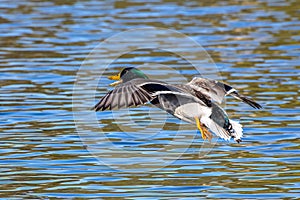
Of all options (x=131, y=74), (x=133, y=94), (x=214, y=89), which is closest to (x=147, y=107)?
(x=131, y=74)

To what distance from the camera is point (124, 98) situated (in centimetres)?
803

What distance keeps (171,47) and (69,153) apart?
6962mm

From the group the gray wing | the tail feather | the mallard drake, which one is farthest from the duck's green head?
the gray wing

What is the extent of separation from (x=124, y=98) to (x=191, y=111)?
3.58 ft

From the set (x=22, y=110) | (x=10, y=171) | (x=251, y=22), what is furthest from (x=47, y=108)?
(x=251, y=22)

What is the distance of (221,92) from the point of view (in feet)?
29.1

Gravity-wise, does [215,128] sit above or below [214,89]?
below

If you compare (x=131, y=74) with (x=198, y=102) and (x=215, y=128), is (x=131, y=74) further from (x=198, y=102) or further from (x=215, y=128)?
(x=215, y=128)

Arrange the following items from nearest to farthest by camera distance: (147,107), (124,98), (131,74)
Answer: (124,98) → (131,74) → (147,107)

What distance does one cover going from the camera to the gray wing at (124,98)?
7934 millimetres

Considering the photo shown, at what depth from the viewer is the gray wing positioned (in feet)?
26.0

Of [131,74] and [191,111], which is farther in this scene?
[131,74]

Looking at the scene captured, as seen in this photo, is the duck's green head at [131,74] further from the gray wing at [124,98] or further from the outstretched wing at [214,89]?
the gray wing at [124,98]

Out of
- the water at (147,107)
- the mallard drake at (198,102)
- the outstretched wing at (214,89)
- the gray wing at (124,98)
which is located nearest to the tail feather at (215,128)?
the mallard drake at (198,102)
